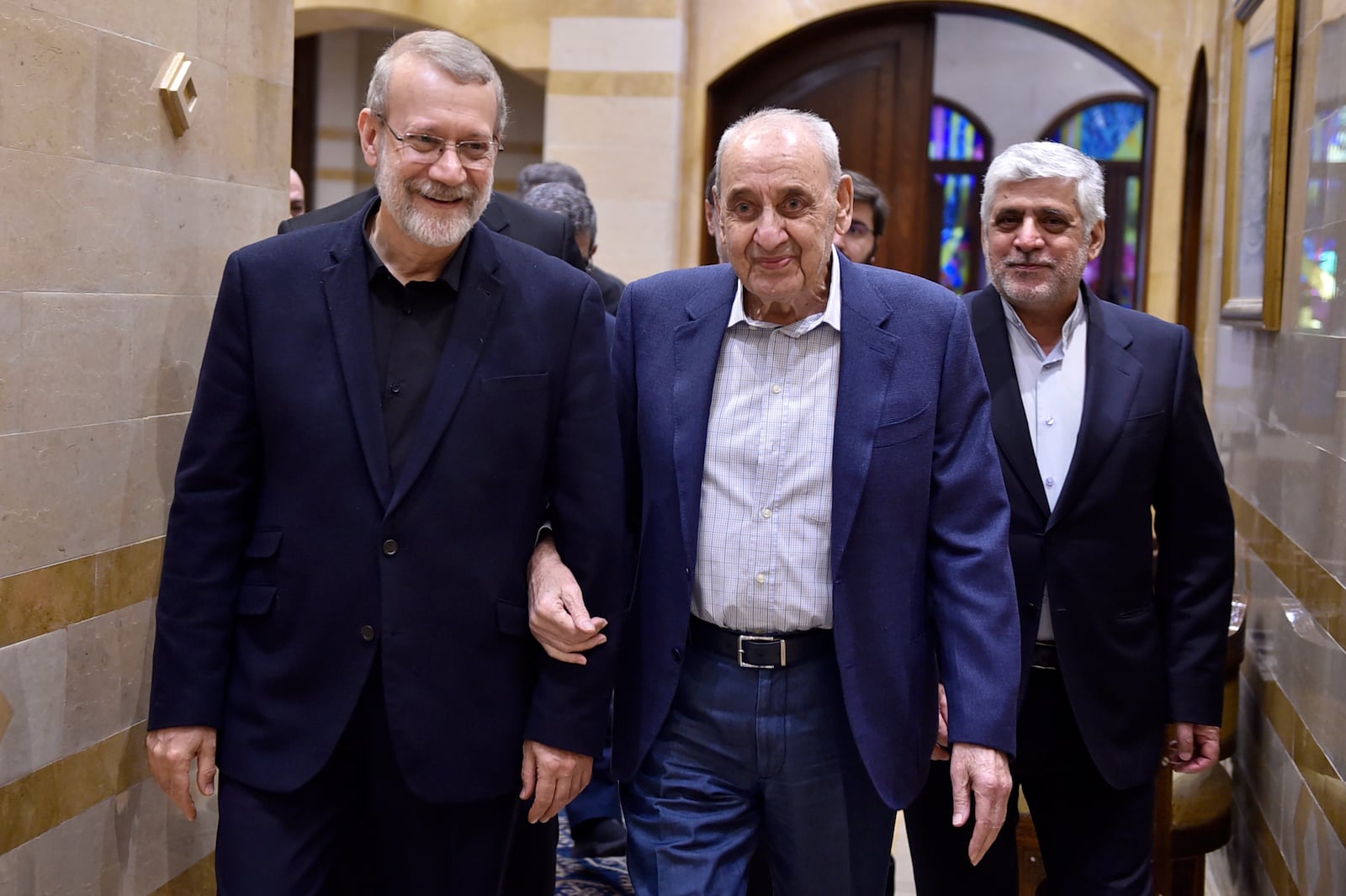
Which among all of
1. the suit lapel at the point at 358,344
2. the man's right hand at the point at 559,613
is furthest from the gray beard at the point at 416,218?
the man's right hand at the point at 559,613

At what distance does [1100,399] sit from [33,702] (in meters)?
2.10

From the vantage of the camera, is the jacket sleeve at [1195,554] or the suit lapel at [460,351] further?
the jacket sleeve at [1195,554]

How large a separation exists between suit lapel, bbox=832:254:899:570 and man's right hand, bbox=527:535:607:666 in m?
0.42

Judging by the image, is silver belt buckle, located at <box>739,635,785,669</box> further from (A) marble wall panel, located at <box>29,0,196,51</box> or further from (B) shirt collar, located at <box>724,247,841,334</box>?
(A) marble wall panel, located at <box>29,0,196,51</box>

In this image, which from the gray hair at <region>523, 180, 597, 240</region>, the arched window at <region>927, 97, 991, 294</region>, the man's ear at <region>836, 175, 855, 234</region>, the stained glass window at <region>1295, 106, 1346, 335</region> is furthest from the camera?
the arched window at <region>927, 97, 991, 294</region>

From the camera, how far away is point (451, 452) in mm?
2357

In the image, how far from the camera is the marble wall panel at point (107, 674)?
2787 millimetres

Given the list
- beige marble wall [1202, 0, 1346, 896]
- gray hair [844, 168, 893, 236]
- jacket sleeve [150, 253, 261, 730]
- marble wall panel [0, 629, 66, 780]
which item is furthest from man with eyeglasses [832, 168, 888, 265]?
marble wall panel [0, 629, 66, 780]

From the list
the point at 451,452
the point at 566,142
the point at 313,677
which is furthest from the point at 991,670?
the point at 566,142

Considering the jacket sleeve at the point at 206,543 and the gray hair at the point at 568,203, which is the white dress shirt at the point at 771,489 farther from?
the gray hair at the point at 568,203

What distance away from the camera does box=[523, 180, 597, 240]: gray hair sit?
15.9 feet

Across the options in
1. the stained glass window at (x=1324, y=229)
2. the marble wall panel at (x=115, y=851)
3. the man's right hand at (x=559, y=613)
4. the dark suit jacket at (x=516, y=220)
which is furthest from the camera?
the dark suit jacket at (x=516, y=220)

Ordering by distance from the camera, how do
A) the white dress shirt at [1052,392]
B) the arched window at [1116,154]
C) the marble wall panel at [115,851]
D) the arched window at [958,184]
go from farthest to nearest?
the arched window at [958,184], the arched window at [1116,154], the white dress shirt at [1052,392], the marble wall panel at [115,851]

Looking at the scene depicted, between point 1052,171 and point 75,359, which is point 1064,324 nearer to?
point 1052,171
